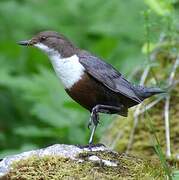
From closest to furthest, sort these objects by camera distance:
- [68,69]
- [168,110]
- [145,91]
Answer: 1. [68,69]
2. [145,91]
3. [168,110]

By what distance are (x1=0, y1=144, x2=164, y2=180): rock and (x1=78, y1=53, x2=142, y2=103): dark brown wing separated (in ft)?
1.90

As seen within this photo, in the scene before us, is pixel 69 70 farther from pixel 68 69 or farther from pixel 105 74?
pixel 105 74

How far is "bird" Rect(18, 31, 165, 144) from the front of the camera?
15.3 feet

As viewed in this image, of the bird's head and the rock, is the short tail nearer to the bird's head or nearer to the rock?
the bird's head

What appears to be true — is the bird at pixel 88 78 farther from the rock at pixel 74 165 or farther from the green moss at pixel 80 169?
the green moss at pixel 80 169

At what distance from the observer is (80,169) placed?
13.3ft

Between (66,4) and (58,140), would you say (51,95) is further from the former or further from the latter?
(66,4)

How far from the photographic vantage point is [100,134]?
22.6 feet

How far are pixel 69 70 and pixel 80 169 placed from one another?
855mm

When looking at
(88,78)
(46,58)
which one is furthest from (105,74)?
(46,58)

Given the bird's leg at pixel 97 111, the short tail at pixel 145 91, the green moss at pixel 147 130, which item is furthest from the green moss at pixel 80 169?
the green moss at pixel 147 130

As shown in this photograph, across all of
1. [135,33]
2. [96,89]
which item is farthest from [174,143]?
[135,33]

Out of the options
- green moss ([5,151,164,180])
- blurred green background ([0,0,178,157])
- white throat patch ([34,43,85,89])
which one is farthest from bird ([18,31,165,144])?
blurred green background ([0,0,178,157])

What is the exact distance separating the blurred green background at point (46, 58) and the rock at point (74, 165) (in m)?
2.16
